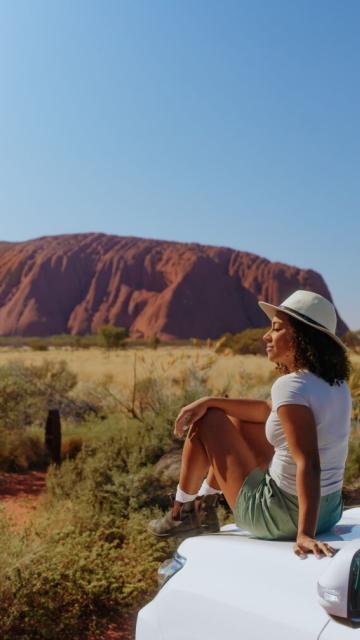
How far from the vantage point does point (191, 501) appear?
3.41m

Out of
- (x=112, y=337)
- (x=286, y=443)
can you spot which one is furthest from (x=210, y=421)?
(x=112, y=337)

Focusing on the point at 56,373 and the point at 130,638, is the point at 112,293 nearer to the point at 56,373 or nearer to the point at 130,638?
the point at 56,373

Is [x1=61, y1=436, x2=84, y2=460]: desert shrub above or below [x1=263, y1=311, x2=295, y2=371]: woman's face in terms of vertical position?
below

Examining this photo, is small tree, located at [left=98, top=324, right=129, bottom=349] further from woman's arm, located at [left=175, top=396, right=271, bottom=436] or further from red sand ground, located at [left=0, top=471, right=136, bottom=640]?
woman's arm, located at [left=175, top=396, right=271, bottom=436]

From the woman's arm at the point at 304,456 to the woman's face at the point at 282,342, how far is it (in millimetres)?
335

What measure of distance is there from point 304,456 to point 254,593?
610mm

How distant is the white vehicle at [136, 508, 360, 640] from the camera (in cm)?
199

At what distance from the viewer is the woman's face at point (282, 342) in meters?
3.06

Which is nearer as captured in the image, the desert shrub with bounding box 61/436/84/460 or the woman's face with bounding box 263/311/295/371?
the woman's face with bounding box 263/311/295/371

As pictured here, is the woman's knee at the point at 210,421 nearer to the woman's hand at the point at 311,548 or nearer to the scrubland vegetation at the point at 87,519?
the woman's hand at the point at 311,548

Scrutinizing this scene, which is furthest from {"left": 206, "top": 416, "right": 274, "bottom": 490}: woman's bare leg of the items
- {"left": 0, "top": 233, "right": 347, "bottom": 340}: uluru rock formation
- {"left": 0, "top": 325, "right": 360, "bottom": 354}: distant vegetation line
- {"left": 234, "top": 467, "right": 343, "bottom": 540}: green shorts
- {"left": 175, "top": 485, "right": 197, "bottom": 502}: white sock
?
{"left": 0, "top": 233, "right": 347, "bottom": 340}: uluru rock formation

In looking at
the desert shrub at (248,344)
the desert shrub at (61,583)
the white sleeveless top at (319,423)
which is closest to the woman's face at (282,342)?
the white sleeveless top at (319,423)

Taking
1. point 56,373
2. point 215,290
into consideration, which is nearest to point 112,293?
point 215,290

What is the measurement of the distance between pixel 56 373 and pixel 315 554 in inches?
573
